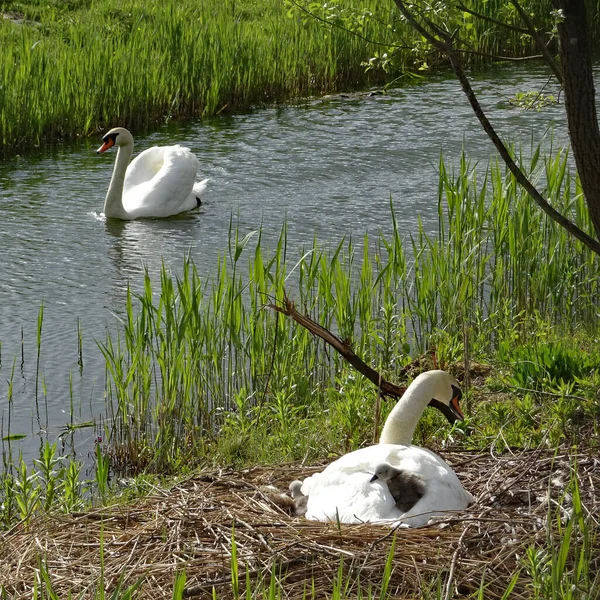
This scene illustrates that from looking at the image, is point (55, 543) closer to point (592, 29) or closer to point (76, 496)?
point (76, 496)

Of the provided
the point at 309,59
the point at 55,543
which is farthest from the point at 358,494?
the point at 309,59

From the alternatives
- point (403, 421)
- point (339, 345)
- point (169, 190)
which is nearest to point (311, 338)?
point (339, 345)

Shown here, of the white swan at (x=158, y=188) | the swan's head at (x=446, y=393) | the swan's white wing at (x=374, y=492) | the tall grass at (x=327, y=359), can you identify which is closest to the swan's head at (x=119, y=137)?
the white swan at (x=158, y=188)

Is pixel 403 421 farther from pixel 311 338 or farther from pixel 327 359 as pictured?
pixel 327 359

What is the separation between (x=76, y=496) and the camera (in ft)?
15.1

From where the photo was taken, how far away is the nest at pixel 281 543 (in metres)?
3.27

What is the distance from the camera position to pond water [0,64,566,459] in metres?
7.02

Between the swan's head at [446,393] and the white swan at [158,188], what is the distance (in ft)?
21.6

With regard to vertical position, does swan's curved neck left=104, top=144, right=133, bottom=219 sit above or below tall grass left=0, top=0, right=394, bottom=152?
below

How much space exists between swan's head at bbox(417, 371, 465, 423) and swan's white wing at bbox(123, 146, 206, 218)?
261 inches

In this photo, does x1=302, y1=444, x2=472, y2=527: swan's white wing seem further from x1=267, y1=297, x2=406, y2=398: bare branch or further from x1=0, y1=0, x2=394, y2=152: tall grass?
x1=0, y1=0, x2=394, y2=152: tall grass

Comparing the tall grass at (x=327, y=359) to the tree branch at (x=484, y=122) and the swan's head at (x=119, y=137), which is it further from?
the swan's head at (x=119, y=137)

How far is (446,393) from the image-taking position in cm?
452

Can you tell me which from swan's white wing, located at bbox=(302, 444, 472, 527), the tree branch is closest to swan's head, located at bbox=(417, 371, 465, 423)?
swan's white wing, located at bbox=(302, 444, 472, 527)
